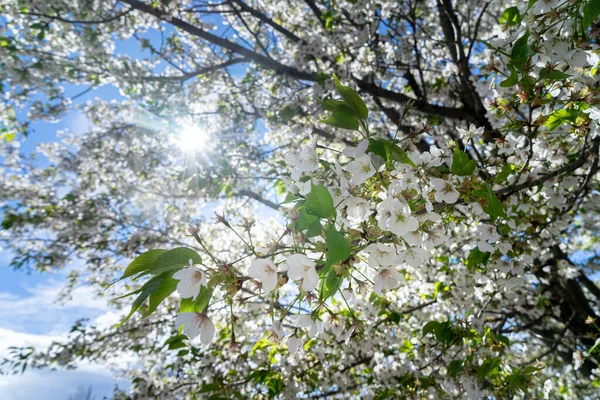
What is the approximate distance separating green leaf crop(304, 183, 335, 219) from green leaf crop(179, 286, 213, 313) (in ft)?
1.41

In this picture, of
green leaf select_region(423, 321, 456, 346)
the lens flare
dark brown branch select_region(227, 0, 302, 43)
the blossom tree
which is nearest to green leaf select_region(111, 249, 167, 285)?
the blossom tree

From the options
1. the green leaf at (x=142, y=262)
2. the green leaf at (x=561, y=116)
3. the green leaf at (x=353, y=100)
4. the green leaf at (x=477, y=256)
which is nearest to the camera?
the green leaf at (x=142, y=262)

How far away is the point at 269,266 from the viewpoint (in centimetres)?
105

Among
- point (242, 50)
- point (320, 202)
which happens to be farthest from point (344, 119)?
point (242, 50)

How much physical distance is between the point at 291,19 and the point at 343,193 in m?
6.65

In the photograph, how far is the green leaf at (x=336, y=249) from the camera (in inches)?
35.0

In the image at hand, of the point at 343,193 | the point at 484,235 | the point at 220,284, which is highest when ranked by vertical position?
the point at 484,235

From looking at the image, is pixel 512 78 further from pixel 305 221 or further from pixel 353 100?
pixel 305 221

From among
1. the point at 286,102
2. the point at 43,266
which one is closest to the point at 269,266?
the point at 286,102

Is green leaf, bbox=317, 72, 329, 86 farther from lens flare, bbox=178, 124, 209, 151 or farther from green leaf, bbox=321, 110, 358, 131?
green leaf, bbox=321, 110, 358, 131

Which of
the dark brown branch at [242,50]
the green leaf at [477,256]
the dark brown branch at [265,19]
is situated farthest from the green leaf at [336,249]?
the dark brown branch at [265,19]

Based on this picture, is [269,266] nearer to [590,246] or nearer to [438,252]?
[438,252]

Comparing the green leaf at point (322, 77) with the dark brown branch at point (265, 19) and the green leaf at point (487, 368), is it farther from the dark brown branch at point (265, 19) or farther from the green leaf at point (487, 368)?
the green leaf at point (487, 368)

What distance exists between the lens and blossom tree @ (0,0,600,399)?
1200 millimetres
